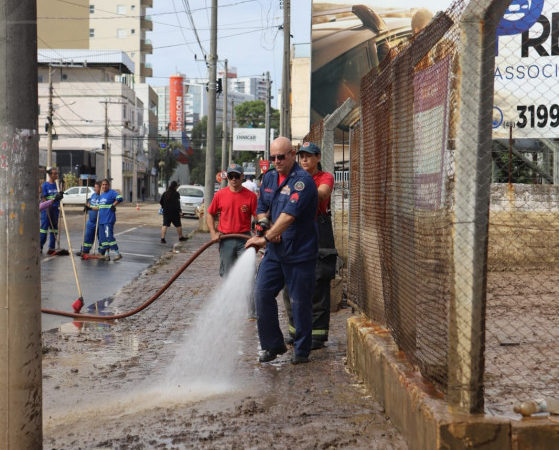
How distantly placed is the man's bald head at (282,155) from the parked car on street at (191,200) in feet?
107

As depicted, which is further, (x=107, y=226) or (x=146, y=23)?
(x=146, y=23)

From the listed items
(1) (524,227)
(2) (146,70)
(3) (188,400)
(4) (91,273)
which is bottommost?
(4) (91,273)

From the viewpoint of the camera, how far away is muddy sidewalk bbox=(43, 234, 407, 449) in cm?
482

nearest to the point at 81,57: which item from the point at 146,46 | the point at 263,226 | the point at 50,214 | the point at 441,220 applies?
the point at 146,46

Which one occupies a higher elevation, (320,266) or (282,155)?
(282,155)

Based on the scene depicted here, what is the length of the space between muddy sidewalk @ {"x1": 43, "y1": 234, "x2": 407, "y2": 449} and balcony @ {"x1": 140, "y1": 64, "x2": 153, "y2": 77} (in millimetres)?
101841

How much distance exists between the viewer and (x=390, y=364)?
505 centimetres

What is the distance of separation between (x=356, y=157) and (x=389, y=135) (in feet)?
7.81

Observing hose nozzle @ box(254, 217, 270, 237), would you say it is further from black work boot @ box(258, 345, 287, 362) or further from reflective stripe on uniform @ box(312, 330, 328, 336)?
reflective stripe on uniform @ box(312, 330, 328, 336)

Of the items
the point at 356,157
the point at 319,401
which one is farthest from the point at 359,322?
the point at 356,157

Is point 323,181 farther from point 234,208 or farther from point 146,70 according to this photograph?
point 146,70

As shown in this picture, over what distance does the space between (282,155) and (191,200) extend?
33.8 m

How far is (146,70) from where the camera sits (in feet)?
359

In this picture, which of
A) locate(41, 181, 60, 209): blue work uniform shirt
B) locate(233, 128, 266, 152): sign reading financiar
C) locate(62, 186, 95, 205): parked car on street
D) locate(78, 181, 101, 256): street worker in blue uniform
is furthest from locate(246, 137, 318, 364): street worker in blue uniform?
locate(62, 186, 95, 205): parked car on street
